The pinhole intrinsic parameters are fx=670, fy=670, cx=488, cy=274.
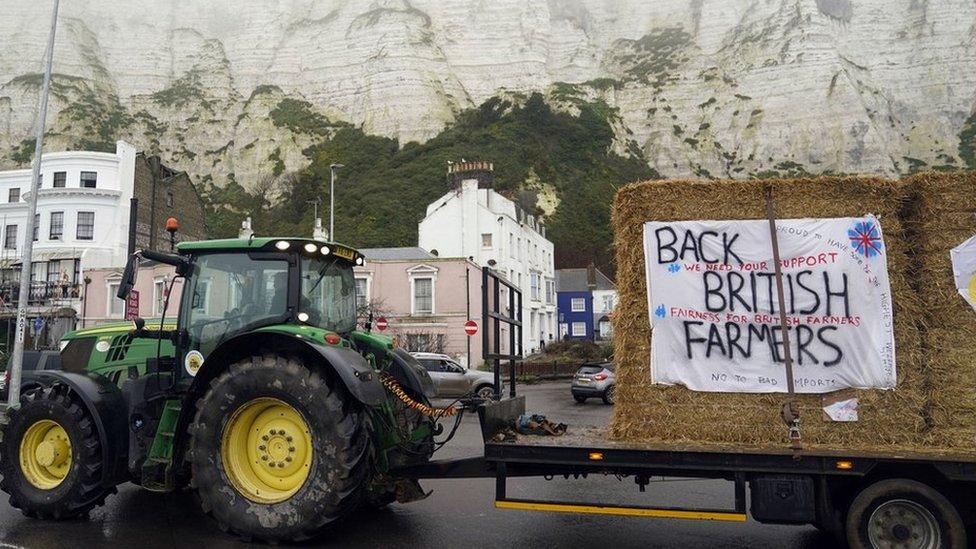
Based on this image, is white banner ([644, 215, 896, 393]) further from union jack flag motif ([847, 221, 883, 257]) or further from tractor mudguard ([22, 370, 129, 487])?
tractor mudguard ([22, 370, 129, 487])

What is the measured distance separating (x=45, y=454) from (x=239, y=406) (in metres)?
2.38

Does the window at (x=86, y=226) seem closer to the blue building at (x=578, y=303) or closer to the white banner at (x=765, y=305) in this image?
the blue building at (x=578, y=303)

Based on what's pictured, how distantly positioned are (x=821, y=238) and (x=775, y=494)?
80.3 inches

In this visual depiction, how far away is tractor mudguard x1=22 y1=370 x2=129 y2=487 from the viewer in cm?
620

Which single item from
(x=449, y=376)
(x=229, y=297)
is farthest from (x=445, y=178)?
(x=229, y=297)

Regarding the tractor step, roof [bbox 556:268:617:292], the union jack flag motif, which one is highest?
roof [bbox 556:268:617:292]

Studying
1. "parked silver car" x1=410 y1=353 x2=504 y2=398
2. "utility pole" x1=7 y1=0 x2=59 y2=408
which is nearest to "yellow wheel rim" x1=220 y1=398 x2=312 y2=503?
"utility pole" x1=7 y1=0 x2=59 y2=408

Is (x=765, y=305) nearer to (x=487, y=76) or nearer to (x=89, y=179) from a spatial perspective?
(x=89, y=179)

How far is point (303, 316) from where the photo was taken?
6.08m

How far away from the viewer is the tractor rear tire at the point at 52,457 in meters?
6.15

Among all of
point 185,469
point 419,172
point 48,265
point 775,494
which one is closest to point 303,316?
point 185,469

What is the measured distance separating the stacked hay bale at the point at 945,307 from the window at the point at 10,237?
152ft

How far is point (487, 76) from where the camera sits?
351 feet

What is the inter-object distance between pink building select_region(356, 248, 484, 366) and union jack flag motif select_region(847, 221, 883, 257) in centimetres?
2847
